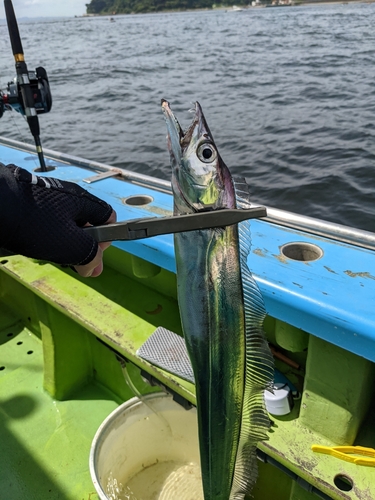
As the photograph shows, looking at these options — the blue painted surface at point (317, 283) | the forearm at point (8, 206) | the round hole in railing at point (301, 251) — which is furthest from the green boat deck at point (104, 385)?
the forearm at point (8, 206)

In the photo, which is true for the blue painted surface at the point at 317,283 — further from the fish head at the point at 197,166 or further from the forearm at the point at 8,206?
the forearm at the point at 8,206

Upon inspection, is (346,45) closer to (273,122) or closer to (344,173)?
(273,122)

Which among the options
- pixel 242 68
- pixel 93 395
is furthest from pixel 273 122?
pixel 93 395

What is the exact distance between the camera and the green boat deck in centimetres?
181

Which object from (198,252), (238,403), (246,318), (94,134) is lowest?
(94,134)

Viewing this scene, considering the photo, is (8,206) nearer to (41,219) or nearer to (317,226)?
(41,219)

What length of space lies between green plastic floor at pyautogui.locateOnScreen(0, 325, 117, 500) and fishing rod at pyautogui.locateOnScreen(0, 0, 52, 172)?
71.3 inches

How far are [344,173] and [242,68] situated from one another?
10.4m

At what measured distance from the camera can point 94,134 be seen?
11.2 m

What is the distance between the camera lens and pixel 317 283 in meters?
1.77

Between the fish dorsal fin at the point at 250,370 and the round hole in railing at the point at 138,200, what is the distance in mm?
1702

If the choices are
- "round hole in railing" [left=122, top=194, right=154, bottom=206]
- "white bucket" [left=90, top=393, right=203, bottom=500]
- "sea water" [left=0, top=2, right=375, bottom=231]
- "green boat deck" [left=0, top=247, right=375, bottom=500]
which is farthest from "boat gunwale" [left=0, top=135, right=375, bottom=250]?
"sea water" [left=0, top=2, right=375, bottom=231]

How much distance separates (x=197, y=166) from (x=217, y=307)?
360mm

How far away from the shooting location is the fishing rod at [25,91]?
135 inches
